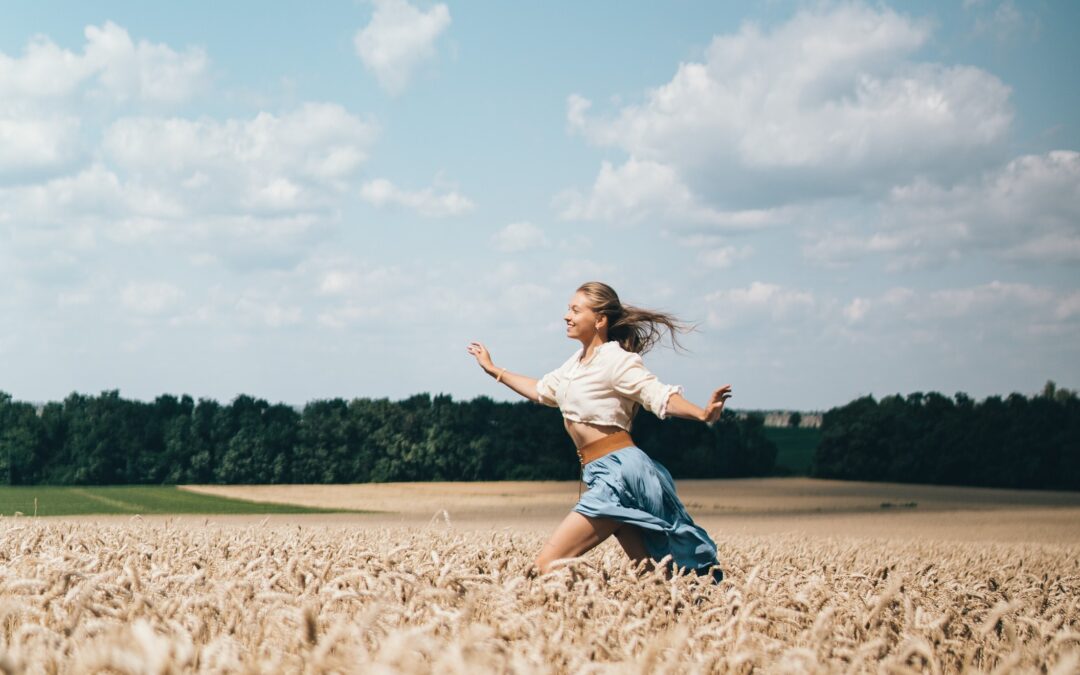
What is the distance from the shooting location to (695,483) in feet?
145

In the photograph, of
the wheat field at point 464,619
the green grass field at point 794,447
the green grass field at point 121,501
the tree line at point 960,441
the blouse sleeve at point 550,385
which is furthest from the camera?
the green grass field at point 794,447

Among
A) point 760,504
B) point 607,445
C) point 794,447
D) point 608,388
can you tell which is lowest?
point 760,504

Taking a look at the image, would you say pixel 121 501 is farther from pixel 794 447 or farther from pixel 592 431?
pixel 794 447

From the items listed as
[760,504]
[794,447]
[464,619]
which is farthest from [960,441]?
[464,619]

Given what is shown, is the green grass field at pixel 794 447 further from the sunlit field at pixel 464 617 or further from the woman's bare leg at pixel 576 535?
the sunlit field at pixel 464 617

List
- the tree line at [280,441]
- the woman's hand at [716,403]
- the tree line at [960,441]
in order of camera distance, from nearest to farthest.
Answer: the woman's hand at [716,403] < the tree line at [280,441] < the tree line at [960,441]

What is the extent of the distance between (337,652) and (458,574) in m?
0.92

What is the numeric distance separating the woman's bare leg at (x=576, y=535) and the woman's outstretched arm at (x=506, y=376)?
121 centimetres

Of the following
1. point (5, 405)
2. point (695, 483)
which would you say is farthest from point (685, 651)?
point (695, 483)

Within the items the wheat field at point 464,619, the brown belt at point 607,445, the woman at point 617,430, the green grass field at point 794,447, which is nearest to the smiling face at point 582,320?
the woman at point 617,430

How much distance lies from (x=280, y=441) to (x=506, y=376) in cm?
3277

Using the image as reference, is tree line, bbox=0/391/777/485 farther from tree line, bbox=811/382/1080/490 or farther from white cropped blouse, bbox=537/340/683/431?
white cropped blouse, bbox=537/340/683/431

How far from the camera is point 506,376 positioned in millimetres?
7031

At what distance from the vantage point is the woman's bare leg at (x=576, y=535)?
18.6 ft
